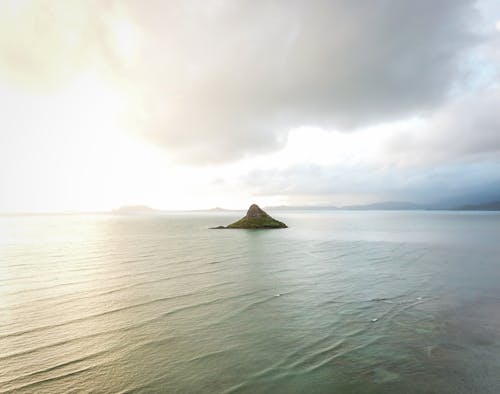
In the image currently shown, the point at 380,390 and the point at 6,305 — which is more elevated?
the point at 6,305

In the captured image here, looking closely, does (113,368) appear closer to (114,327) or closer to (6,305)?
(114,327)

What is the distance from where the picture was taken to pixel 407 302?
74.9ft

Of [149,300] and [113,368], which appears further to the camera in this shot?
[149,300]

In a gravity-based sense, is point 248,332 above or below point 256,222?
below

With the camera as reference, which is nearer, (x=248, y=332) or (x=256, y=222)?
(x=248, y=332)

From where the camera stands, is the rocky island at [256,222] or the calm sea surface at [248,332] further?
the rocky island at [256,222]

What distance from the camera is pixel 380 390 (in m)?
11.1

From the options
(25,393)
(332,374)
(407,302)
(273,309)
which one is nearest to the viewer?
(25,393)

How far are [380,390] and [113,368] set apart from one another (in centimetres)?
1214

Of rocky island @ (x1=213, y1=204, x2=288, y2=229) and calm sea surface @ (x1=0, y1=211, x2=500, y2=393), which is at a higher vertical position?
rocky island @ (x1=213, y1=204, x2=288, y2=229)

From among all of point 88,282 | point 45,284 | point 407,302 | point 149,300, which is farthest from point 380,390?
point 45,284

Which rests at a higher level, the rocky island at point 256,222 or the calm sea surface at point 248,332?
the rocky island at point 256,222

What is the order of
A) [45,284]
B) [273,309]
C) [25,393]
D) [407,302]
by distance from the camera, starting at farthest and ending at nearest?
[45,284], [407,302], [273,309], [25,393]

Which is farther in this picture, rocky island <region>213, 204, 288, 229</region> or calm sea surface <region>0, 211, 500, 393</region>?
rocky island <region>213, 204, 288, 229</region>
